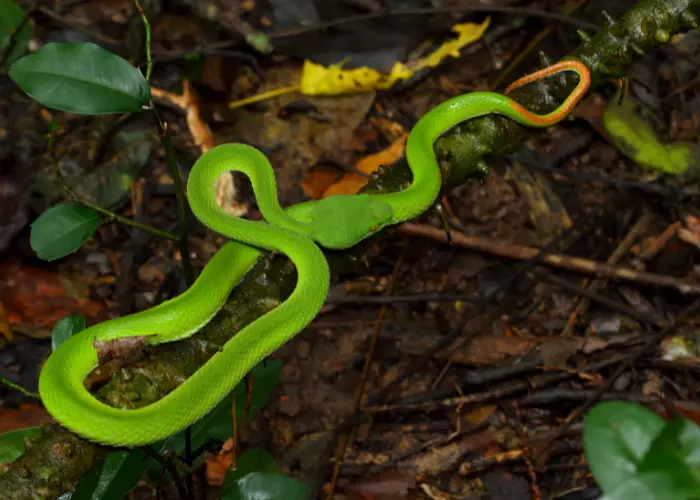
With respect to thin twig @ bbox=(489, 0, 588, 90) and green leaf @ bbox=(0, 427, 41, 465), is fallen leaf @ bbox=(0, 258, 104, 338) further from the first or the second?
thin twig @ bbox=(489, 0, 588, 90)

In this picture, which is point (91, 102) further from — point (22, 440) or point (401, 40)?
point (401, 40)

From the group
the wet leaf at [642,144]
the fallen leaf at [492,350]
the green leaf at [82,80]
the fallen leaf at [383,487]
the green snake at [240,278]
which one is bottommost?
the fallen leaf at [383,487]

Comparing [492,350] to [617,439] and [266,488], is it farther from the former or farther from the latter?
[617,439]

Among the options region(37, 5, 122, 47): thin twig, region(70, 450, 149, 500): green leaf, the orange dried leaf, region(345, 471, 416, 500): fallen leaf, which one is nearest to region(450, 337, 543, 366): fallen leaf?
region(345, 471, 416, 500): fallen leaf

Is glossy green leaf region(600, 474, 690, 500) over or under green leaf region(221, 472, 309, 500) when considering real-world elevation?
over

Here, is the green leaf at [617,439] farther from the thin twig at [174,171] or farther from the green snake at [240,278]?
the thin twig at [174,171]

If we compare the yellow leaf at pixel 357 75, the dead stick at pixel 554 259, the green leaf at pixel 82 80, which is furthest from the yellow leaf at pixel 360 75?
the green leaf at pixel 82 80

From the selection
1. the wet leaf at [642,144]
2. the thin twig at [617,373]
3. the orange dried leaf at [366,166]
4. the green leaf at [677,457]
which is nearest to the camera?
the green leaf at [677,457]
